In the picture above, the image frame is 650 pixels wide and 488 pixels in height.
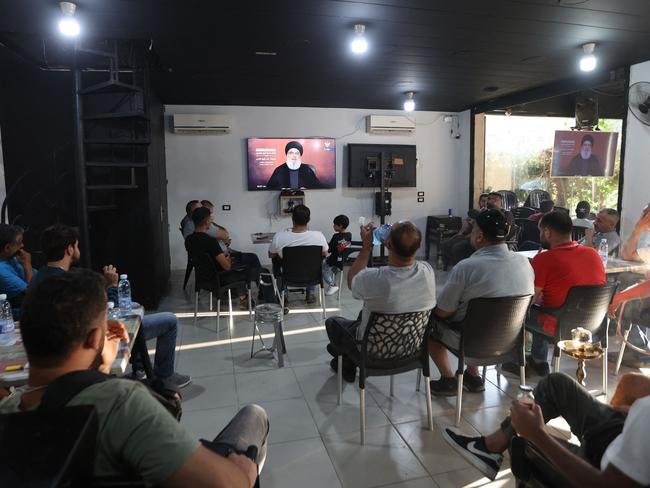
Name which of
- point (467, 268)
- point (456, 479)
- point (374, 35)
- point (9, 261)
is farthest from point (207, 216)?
point (456, 479)

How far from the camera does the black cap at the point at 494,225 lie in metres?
2.62

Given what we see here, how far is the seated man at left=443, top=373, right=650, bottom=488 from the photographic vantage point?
1.17m

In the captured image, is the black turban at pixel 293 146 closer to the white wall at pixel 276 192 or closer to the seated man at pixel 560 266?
the white wall at pixel 276 192

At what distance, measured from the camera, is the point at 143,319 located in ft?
9.81

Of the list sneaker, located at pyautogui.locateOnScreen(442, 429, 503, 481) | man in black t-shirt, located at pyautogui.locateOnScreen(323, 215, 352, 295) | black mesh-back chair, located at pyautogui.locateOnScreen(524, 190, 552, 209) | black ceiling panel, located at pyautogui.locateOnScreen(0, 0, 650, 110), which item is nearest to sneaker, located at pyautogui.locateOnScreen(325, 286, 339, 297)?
man in black t-shirt, located at pyautogui.locateOnScreen(323, 215, 352, 295)

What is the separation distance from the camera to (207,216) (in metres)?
4.34

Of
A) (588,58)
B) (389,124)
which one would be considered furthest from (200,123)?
(588,58)

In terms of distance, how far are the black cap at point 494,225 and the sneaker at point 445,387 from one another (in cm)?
102

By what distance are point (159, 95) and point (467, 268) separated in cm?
543

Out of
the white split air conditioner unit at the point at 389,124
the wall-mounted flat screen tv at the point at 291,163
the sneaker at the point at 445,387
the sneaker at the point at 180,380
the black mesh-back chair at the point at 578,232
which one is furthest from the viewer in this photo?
the white split air conditioner unit at the point at 389,124

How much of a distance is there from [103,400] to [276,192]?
6.67 meters

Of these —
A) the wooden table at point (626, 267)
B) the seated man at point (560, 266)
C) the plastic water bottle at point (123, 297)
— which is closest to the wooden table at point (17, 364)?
the plastic water bottle at point (123, 297)

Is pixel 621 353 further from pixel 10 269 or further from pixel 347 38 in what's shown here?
pixel 10 269

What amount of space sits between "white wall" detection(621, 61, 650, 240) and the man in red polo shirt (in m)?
2.66
